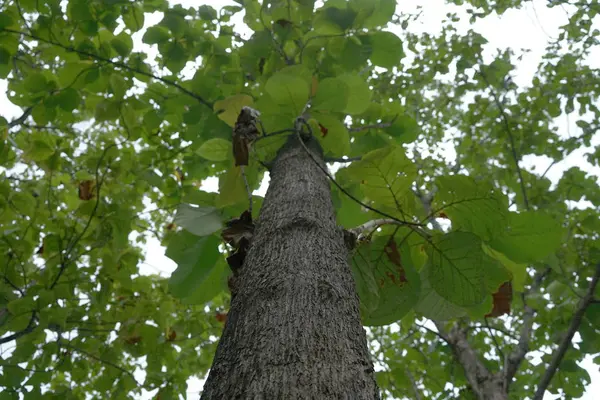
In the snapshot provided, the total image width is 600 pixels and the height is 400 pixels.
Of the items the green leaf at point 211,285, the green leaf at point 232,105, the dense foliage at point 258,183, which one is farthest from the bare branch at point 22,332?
the green leaf at point 232,105

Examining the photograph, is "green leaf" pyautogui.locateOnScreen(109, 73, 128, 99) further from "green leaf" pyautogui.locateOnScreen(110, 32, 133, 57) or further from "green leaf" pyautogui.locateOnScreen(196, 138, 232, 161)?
"green leaf" pyautogui.locateOnScreen(196, 138, 232, 161)

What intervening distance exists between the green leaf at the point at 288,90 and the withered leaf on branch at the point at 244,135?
12 centimetres

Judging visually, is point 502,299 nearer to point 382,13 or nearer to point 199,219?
point 199,219

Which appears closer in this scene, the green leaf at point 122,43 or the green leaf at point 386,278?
the green leaf at point 386,278

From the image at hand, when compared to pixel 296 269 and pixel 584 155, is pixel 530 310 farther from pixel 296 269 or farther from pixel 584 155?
pixel 296 269

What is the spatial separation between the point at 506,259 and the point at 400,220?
1.53 ft

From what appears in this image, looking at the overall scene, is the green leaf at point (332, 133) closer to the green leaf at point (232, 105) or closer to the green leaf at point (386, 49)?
the green leaf at point (232, 105)

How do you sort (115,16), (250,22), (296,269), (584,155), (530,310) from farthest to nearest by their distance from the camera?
(584,155) < (530,310) < (250,22) < (115,16) < (296,269)

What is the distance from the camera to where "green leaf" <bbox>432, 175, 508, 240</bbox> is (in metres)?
1.20

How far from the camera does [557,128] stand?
4.49 meters

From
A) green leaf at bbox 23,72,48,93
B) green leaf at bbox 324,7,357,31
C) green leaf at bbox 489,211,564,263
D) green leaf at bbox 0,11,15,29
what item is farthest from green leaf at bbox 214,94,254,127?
green leaf at bbox 0,11,15,29

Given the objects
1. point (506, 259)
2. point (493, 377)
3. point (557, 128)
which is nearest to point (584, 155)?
point (557, 128)

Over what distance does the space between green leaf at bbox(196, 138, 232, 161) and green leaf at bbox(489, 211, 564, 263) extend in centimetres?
108

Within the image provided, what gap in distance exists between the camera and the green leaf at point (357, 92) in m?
1.76
